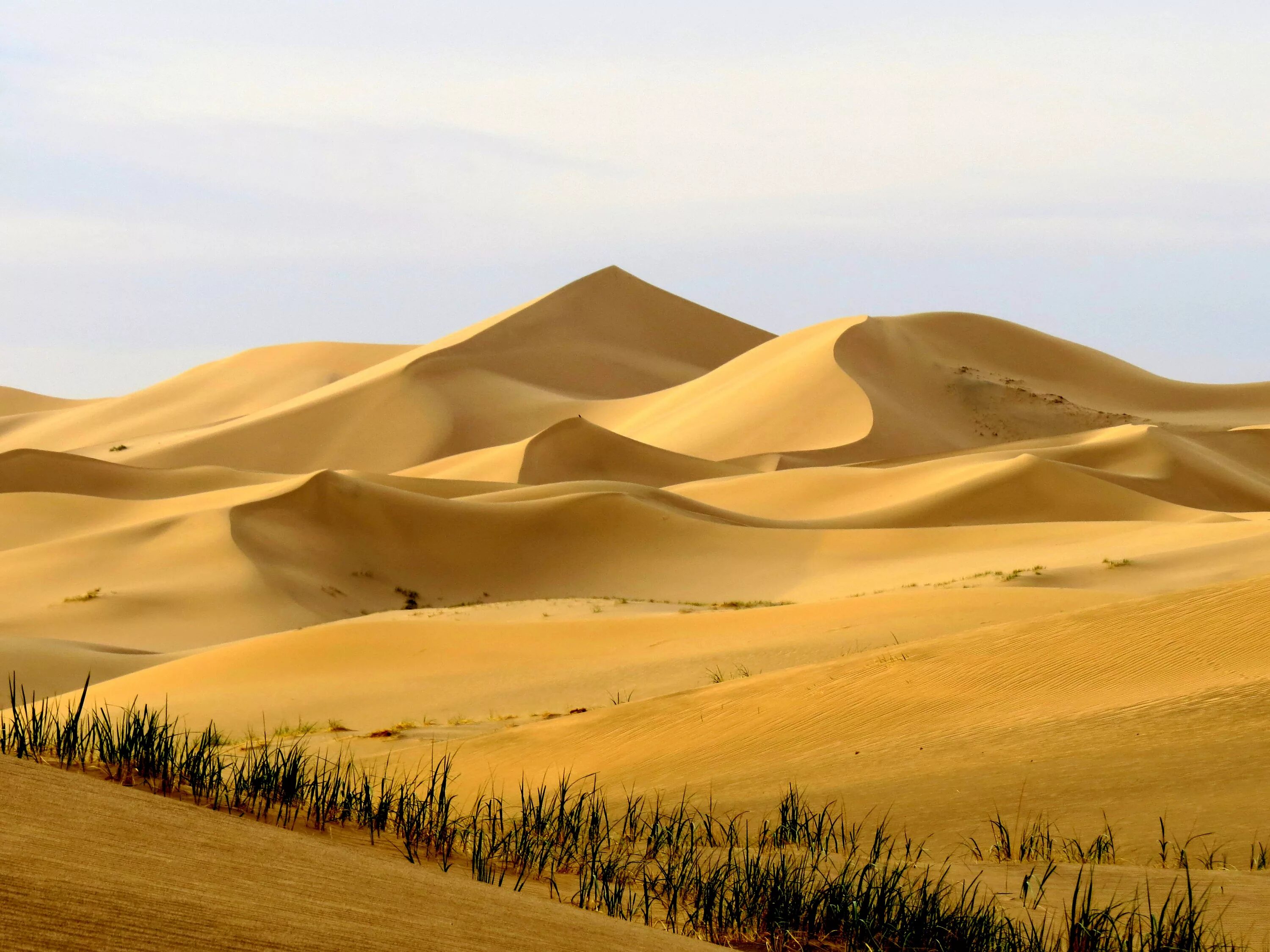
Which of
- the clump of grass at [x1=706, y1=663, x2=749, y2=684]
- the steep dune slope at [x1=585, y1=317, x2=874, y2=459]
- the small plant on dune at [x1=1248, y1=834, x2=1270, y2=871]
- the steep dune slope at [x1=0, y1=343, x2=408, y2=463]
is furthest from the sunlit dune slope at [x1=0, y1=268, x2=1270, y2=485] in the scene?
the small plant on dune at [x1=1248, y1=834, x2=1270, y2=871]

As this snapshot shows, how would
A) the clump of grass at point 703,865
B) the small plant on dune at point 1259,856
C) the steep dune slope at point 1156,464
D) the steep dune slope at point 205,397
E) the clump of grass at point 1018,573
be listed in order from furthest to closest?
the steep dune slope at point 205,397, the steep dune slope at point 1156,464, the clump of grass at point 1018,573, the small plant on dune at point 1259,856, the clump of grass at point 703,865

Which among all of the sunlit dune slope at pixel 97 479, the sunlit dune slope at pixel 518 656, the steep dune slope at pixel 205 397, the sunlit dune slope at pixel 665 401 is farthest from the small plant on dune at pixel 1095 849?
the steep dune slope at pixel 205 397

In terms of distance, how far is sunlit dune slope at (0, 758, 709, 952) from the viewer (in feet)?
8.72

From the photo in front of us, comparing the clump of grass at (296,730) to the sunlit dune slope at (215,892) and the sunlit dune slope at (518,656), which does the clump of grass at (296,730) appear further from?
the sunlit dune slope at (215,892)

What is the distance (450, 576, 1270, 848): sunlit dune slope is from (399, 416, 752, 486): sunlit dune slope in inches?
1226

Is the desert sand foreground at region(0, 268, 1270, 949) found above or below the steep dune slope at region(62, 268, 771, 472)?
below

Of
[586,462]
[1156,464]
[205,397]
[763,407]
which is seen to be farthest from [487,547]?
[205,397]

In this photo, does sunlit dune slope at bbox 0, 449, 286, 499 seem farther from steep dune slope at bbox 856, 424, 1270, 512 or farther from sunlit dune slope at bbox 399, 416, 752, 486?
steep dune slope at bbox 856, 424, 1270, 512

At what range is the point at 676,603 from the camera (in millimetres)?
23188

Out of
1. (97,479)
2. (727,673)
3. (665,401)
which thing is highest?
(665,401)

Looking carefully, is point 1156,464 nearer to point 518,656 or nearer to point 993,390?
point 993,390

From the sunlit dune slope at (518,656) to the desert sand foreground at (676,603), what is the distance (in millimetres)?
79

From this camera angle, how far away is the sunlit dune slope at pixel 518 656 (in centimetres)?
1342

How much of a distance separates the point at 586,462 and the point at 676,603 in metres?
19.3
